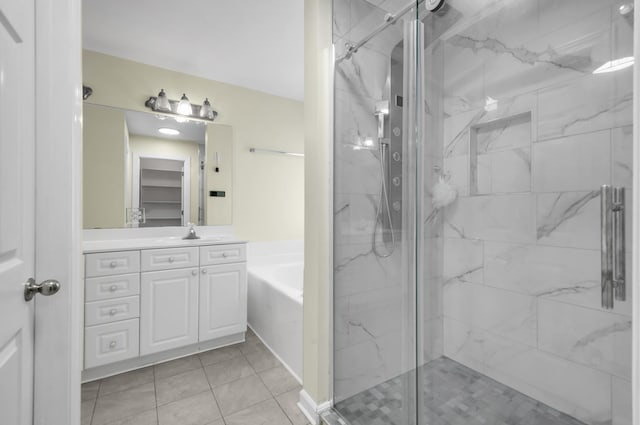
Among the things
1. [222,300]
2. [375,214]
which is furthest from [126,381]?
[375,214]

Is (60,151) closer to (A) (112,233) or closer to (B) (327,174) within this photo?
(B) (327,174)

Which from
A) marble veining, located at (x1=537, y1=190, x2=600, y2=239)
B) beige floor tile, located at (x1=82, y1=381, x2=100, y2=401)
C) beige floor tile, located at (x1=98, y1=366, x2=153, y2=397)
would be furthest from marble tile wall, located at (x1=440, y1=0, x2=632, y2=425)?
beige floor tile, located at (x1=82, y1=381, x2=100, y2=401)

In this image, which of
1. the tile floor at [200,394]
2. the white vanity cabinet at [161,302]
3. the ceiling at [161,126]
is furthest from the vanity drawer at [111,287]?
the ceiling at [161,126]

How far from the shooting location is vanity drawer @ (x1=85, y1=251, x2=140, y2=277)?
5.98 ft

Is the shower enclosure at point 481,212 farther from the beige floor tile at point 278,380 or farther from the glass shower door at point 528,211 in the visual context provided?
the beige floor tile at point 278,380

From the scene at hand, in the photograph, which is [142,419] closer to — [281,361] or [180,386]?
[180,386]

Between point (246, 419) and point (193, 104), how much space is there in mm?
2548

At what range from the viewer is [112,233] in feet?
7.74

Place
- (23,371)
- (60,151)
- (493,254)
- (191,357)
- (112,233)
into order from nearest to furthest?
(23,371) < (60,151) < (493,254) < (191,357) < (112,233)

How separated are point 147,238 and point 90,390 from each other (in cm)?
115

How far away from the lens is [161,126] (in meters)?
2.56

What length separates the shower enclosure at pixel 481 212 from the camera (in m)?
1.06

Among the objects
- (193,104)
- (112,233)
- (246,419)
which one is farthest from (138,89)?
(246,419)

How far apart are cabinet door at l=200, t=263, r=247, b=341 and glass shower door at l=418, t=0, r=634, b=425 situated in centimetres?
154
